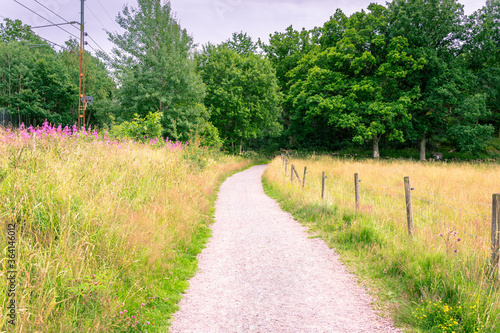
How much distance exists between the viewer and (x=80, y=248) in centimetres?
300

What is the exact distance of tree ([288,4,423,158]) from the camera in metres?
23.5

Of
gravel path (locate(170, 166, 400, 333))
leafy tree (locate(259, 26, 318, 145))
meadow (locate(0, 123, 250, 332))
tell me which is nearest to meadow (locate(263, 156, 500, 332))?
gravel path (locate(170, 166, 400, 333))

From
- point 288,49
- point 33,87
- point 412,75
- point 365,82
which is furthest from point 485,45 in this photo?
point 33,87

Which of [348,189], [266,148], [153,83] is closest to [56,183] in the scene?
[348,189]

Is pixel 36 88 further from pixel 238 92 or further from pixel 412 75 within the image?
pixel 412 75

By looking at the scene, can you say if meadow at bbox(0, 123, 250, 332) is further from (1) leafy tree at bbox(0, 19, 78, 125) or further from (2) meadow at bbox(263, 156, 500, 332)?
(1) leafy tree at bbox(0, 19, 78, 125)

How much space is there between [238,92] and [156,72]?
12561 mm

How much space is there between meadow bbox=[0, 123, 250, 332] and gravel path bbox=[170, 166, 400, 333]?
40 cm

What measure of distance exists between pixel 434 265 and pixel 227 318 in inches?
120

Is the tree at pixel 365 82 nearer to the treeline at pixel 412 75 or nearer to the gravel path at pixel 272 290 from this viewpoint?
the treeline at pixel 412 75

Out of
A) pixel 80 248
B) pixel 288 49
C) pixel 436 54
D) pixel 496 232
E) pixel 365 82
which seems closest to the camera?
pixel 80 248

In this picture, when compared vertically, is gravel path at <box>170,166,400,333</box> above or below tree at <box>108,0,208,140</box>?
below

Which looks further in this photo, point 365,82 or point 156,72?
point 365,82

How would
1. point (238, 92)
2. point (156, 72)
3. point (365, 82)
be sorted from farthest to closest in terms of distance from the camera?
point (238, 92) → point (365, 82) → point (156, 72)
